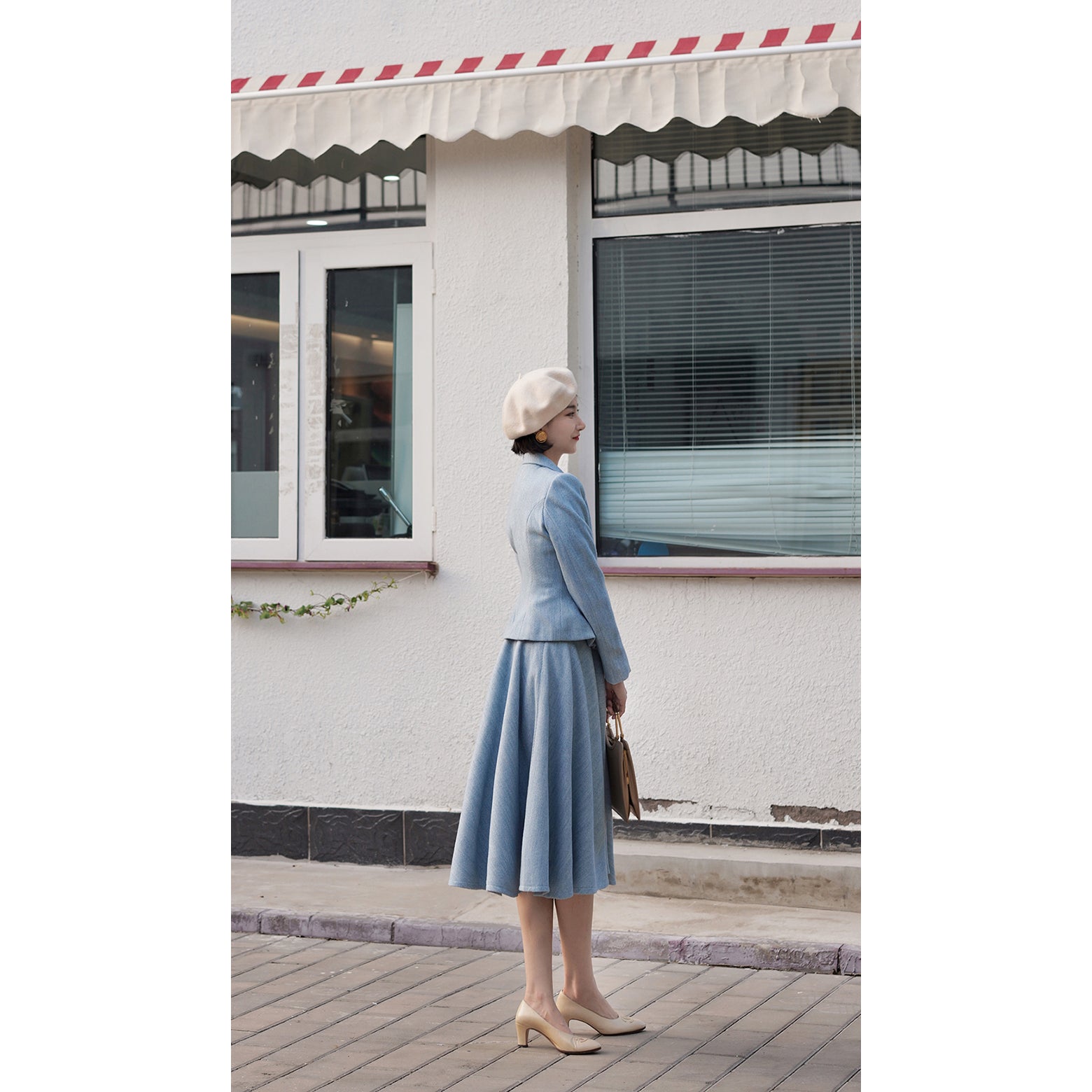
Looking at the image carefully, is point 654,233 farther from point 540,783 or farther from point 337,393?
point 540,783

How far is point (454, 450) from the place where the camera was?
6.90 m

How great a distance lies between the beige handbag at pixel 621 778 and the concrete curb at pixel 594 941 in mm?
1070

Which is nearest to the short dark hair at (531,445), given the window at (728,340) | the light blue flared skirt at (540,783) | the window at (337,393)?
the light blue flared skirt at (540,783)

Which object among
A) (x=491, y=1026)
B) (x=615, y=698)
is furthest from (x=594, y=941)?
(x=615, y=698)

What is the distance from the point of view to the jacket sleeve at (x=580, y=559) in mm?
4387

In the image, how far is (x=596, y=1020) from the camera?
4418mm

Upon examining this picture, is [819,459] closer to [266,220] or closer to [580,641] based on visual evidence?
[580,641]

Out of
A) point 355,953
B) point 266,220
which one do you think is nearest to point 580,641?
point 355,953

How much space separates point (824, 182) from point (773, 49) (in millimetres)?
741

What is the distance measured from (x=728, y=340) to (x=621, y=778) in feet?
9.20

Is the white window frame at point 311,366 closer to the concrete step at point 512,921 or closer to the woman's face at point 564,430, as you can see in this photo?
the concrete step at point 512,921

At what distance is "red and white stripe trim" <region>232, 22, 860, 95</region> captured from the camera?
238 inches

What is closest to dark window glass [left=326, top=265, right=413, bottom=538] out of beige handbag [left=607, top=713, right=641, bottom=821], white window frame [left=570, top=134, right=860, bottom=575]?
white window frame [left=570, top=134, right=860, bottom=575]
